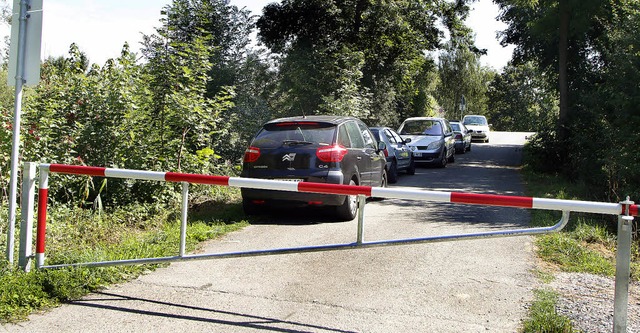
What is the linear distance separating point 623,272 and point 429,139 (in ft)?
56.5

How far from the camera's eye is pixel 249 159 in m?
9.53


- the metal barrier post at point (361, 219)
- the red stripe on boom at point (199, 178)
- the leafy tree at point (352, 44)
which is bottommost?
the metal barrier post at point (361, 219)

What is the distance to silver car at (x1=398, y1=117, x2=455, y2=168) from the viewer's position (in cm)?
2084

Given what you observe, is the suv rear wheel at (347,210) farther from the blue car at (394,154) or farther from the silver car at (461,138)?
the silver car at (461,138)

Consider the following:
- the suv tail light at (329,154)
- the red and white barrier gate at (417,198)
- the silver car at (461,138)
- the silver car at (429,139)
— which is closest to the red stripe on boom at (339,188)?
the red and white barrier gate at (417,198)

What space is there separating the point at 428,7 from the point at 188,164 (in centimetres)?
2396

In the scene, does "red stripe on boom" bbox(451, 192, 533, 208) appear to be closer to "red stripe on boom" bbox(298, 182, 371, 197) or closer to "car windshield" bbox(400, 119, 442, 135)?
"red stripe on boom" bbox(298, 182, 371, 197)

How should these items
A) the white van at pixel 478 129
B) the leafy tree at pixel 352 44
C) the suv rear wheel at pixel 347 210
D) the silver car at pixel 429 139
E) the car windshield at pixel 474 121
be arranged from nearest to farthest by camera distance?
1. the suv rear wheel at pixel 347 210
2. the silver car at pixel 429 139
3. the leafy tree at pixel 352 44
4. the white van at pixel 478 129
5. the car windshield at pixel 474 121

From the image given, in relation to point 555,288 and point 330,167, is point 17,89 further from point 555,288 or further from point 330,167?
point 555,288

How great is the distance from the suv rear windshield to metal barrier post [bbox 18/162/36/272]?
4.20m

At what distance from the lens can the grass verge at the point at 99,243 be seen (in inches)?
207

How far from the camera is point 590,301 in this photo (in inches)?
222

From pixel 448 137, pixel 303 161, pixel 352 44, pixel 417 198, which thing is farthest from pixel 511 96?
pixel 417 198

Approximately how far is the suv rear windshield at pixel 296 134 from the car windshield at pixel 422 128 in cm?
1253
